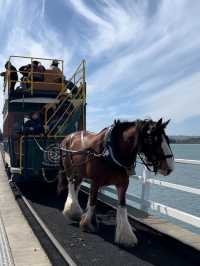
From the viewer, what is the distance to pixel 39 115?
38.7 ft

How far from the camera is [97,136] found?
23.6ft

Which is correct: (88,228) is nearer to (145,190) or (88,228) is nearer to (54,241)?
(54,241)

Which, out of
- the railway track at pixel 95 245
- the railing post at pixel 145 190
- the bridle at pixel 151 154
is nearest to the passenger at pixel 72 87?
the railway track at pixel 95 245

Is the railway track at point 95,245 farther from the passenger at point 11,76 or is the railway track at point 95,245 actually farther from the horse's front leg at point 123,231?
the passenger at point 11,76

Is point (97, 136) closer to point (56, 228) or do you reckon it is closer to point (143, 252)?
point (56, 228)

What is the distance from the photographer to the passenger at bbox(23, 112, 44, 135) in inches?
435

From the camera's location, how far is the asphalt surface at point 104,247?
5450 millimetres

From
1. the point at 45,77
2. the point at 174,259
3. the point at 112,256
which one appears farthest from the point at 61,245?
the point at 45,77

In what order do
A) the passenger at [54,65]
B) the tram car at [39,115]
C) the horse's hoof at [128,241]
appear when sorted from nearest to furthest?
the horse's hoof at [128,241] → the tram car at [39,115] → the passenger at [54,65]

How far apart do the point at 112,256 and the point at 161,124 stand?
1.91m

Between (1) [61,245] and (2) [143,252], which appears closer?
(2) [143,252]

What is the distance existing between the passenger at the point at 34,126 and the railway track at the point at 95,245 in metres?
2.74

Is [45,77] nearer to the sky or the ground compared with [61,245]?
nearer to the sky

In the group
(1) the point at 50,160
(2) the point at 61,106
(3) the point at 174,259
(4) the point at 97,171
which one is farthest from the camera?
(2) the point at 61,106
